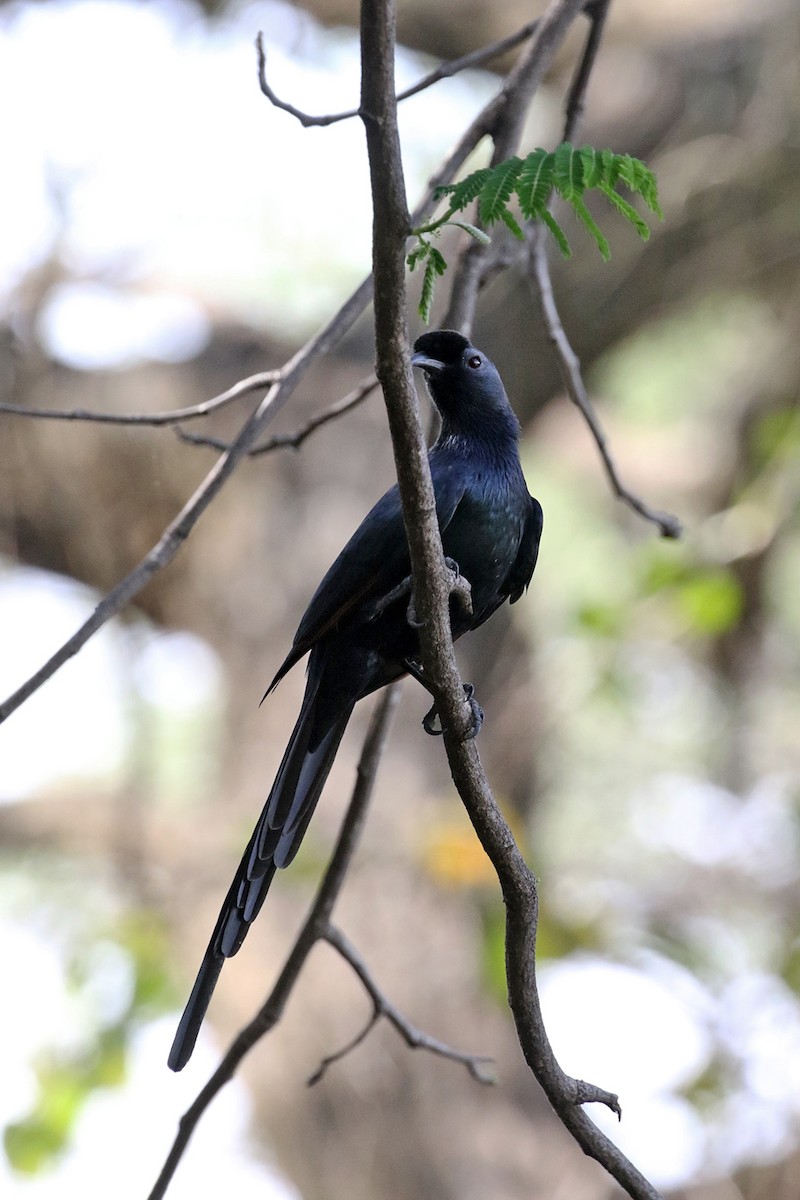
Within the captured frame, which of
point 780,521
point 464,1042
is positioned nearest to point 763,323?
point 780,521

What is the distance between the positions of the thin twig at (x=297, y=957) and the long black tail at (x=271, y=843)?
0.63 ft

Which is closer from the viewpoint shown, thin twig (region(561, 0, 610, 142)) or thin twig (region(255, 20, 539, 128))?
thin twig (region(255, 20, 539, 128))

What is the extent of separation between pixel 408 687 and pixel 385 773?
38 cm

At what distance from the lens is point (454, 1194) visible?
16.0 ft

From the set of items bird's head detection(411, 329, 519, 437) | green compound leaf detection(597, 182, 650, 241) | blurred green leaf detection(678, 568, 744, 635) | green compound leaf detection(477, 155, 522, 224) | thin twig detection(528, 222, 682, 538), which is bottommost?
green compound leaf detection(477, 155, 522, 224)

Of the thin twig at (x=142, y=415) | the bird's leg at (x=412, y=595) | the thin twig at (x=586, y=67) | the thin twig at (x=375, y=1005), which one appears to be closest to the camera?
the bird's leg at (x=412, y=595)

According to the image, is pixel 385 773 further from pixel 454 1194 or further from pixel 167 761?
pixel 167 761

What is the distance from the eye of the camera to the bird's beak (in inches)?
103

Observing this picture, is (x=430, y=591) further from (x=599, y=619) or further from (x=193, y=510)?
(x=599, y=619)

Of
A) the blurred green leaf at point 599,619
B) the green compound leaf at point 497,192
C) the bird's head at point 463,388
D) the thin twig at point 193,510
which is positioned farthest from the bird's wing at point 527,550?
the blurred green leaf at point 599,619

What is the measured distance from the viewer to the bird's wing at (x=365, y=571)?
233 cm

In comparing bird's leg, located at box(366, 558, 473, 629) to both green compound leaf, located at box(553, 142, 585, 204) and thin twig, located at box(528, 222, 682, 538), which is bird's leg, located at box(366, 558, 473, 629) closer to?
green compound leaf, located at box(553, 142, 585, 204)

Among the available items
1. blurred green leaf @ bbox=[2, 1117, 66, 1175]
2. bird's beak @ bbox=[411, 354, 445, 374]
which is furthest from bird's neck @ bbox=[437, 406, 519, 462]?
blurred green leaf @ bbox=[2, 1117, 66, 1175]

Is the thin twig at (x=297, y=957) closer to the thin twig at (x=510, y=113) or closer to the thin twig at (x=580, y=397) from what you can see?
the thin twig at (x=580, y=397)
